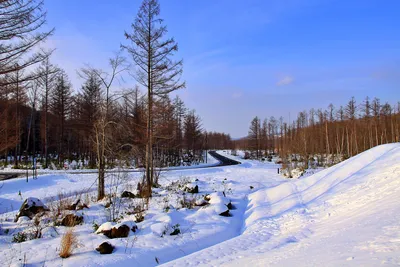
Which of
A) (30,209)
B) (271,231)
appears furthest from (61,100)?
(271,231)

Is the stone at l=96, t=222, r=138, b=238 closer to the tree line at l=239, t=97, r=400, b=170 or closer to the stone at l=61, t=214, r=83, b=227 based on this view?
the stone at l=61, t=214, r=83, b=227

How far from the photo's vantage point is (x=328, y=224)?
6434 mm

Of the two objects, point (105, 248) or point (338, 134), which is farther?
point (338, 134)

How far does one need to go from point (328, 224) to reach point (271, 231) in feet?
4.63

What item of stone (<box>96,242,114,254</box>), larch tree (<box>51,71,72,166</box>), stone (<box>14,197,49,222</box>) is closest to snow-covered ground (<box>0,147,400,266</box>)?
stone (<box>96,242,114,254</box>)

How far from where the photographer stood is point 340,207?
7.52 meters

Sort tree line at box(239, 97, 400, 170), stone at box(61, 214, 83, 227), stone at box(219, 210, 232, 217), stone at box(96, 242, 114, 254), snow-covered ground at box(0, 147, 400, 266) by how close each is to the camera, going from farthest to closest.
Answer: tree line at box(239, 97, 400, 170) → stone at box(219, 210, 232, 217) → stone at box(61, 214, 83, 227) → stone at box(96, 242, 114, 254) → snow-covered ground at box(0, 147, 400, 266)

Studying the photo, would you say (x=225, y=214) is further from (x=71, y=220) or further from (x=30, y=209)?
(x=30, y=209)

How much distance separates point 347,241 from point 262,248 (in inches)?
65.1

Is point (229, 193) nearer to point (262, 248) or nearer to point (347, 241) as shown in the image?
point (262, 248)

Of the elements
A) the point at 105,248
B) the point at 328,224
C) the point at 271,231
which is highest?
the point at 328,224

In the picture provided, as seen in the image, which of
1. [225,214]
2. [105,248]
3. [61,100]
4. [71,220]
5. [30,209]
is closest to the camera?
[105,248]

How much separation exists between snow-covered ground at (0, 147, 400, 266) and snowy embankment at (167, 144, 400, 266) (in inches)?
0.6

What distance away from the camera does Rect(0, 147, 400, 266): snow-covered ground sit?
4.44m
